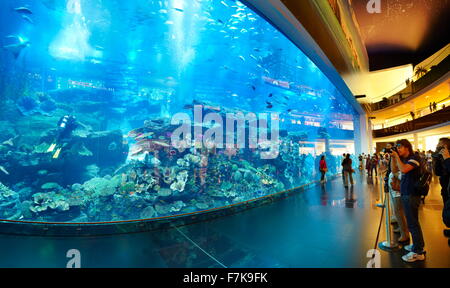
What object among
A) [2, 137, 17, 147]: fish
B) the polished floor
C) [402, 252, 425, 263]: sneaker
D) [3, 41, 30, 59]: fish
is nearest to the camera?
[402, 252, 425, 263]: sneaker

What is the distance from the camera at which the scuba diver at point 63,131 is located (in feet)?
16.9

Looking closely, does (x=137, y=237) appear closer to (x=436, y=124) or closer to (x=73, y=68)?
(x=73, y=68)

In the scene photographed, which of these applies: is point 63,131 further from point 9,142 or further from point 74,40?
point 74,40

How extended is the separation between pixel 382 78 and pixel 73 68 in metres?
32.2

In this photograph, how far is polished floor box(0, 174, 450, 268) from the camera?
2496mm

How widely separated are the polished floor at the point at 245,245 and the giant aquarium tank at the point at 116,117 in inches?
38.3

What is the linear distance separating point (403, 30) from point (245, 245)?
21236mm

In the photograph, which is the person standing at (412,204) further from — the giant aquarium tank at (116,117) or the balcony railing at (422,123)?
the balcony railing at (422,123)

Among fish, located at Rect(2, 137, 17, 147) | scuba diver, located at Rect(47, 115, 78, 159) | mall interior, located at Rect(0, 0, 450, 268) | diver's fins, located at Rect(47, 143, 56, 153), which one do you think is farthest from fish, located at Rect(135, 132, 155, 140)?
fish, located at Rect(2, 137, 17, 147)

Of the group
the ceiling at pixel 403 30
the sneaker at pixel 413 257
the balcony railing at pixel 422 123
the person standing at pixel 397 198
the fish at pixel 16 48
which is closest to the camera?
the sneaker at pixel 413 257


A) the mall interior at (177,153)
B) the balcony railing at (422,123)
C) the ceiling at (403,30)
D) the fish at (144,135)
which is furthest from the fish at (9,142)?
the balcony railing at (422,123)

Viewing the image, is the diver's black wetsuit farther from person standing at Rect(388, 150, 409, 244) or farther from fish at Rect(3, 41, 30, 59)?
person standing at Rect(388, 150, 409, 244)

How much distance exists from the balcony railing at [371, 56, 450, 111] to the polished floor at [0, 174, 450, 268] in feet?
50.5
